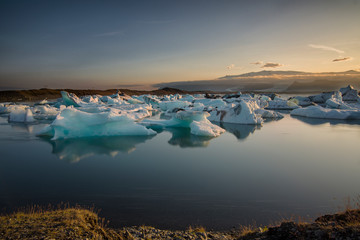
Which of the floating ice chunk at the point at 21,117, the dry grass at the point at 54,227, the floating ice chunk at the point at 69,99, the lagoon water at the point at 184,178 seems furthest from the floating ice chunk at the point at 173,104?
the dry grass at the point at 54,227

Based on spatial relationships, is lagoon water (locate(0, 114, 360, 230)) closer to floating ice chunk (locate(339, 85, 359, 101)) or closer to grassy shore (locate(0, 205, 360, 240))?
grassy shore (locate(0, 205, 360, 240))

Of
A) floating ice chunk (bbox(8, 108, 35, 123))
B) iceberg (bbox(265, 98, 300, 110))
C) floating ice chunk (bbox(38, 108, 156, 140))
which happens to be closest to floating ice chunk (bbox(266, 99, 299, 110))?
iceberg (bbox(265, 98, 300, 110))

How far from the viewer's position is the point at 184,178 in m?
4.42

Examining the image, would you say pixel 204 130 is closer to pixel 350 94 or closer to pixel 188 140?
pixel 188 140

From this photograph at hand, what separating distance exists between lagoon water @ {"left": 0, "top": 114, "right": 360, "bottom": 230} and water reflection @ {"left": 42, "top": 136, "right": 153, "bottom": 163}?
0.10 ft

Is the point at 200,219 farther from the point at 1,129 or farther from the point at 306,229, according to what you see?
the point at 1,129

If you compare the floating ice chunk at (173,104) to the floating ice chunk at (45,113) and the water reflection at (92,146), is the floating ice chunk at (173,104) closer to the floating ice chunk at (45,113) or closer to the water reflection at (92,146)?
the floating ice chunk at (45,113)

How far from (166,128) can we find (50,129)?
5.01 m

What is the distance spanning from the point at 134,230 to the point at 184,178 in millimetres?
2071

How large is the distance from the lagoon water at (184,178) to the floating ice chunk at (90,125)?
0.47 m

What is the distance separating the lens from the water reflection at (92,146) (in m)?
6.22

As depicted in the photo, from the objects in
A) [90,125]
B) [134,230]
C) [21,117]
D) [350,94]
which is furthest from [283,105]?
[134,230]

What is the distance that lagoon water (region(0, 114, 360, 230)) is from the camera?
313 centimetres

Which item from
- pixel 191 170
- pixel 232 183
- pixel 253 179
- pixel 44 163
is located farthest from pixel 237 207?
pixel 44 163
